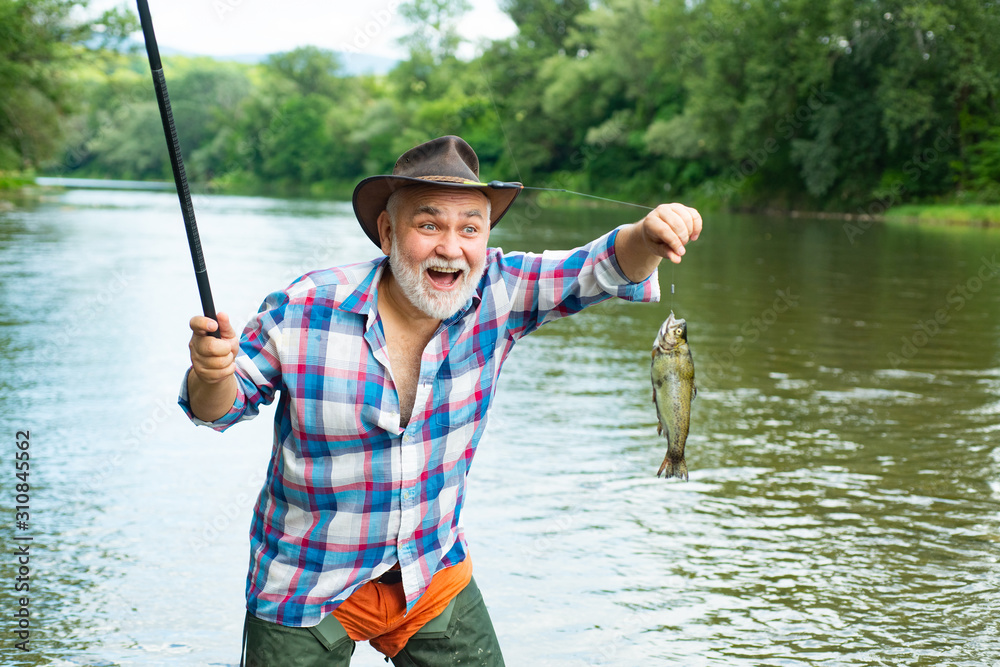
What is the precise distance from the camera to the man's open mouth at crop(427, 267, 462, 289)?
2.96 m

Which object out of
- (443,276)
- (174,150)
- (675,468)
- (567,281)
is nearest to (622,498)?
(675,468)

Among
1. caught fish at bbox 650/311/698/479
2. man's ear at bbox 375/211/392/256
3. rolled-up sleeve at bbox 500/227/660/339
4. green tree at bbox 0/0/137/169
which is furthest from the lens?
green tree at bbox 0/0/137/169

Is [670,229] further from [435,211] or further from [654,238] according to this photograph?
[435,211]

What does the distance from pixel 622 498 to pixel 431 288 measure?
4.28 m

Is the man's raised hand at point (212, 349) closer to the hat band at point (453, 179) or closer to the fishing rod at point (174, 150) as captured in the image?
the fishing rod at point (174, 150)

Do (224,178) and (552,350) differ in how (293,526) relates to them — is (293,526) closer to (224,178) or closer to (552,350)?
(552,350)

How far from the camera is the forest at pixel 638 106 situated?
44.0m

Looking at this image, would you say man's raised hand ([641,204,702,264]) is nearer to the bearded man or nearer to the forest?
Answer: the bearded man

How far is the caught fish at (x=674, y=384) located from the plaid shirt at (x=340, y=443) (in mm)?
463

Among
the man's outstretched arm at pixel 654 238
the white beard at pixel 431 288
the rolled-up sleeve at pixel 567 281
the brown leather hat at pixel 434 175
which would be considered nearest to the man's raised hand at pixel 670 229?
the man's outstretched arm at pixel 654 238

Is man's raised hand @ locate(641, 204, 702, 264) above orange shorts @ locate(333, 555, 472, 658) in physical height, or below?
above

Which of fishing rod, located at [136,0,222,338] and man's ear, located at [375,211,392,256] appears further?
man's ear, located at [375,211,392,256]

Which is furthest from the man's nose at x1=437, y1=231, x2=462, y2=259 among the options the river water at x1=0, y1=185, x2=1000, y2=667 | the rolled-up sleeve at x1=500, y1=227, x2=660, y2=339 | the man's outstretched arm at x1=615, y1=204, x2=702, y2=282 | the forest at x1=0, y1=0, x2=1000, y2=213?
the forest at x1=0, y1=0, x2=1000, y2=213

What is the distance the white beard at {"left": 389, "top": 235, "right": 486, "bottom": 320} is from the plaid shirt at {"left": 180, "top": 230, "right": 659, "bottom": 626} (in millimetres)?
69
